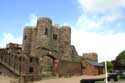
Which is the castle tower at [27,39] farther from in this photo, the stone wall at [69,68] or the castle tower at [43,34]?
the stone wall at [69,68]

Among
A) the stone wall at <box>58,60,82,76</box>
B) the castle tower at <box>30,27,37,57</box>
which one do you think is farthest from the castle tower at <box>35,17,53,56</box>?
the stone wall at <box>58,60,82,76</box>

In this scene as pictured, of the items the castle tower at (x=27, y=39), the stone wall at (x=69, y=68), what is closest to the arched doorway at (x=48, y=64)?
the stone wall at (x=69, y=68)

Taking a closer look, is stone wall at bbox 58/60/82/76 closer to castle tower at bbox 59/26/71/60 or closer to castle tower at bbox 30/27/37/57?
castle tower at bbox 59/26/71/60

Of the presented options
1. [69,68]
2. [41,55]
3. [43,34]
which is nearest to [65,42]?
[43,34]

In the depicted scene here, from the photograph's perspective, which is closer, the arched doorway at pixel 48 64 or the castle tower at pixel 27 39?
the arched doorway at pixel 48 64

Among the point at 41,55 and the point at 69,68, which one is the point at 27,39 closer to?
the point at 41,55

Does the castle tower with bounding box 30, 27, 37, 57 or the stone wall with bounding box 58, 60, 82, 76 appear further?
the castle tower with bounding box 30, 27, 37, 57

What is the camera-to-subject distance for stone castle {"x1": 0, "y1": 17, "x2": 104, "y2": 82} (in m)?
41.3

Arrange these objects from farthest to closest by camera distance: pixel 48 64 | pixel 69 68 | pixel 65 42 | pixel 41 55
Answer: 1. pixel 65 42
2. pixel 69 68
3. pixel 48 64
4. pixel 41 55

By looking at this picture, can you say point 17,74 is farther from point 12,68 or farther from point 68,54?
point 68,54

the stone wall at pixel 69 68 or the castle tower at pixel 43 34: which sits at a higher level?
the castle tower at pixel 43 34

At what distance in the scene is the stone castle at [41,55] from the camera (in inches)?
1626

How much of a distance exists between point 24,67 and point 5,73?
337cm

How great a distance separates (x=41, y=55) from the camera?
5325 centimetres
